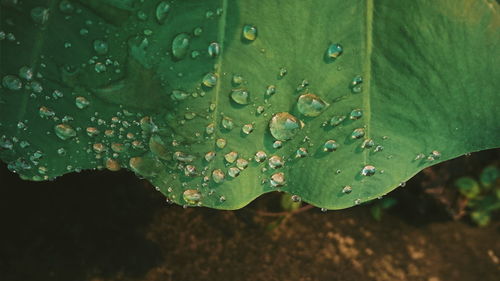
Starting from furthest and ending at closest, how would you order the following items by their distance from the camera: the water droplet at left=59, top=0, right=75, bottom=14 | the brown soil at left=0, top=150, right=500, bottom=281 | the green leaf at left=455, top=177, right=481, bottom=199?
the green leaf at left=455, top=177, right=481, bottom=199
the brown soil at left=0, top=150, right=500, bottom=281
the water droplet at left=59, top=0, right=75, bottom=14

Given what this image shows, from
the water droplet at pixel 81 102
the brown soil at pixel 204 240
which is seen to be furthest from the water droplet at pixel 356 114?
the brown soil at pixel 204 240

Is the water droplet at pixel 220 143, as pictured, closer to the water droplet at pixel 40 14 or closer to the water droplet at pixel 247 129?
the water droplet at pixel 247 129

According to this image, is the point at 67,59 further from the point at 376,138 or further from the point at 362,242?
the point at 362,242

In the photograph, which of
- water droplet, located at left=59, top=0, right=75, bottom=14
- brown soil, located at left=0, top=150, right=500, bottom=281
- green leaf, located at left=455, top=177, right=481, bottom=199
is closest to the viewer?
water droplet, located at left=59, top=0, right=75, bottom=14

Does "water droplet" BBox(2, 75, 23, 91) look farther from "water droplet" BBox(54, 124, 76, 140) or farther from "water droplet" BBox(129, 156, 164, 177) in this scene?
"water droplet" BBox(129, 156, 164, 177)

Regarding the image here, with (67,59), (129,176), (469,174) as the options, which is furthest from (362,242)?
(67,59)

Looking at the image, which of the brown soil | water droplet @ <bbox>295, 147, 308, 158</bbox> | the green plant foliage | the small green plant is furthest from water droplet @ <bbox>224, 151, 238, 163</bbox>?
the small green plant
